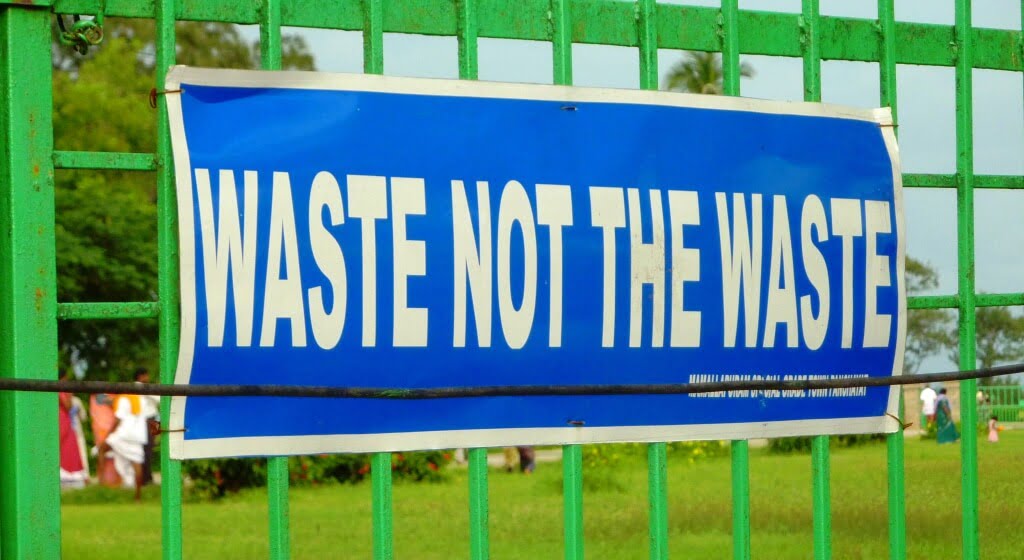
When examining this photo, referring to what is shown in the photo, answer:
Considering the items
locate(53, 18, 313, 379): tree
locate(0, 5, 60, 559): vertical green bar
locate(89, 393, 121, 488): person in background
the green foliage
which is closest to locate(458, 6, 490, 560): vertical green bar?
locate(0, 5, 60, 559): vertical green bar

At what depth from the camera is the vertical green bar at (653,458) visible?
2898 millimetres

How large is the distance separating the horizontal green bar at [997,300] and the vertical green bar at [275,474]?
1.87 metres

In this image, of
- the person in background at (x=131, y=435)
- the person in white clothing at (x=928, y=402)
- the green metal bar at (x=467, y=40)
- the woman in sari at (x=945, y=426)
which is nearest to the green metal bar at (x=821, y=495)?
the green metal bar at (x=467, y=40)

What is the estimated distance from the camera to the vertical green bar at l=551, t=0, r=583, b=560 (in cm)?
280

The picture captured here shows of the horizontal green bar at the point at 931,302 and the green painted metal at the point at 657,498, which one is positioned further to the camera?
the horizontal green bar at the point at 931,302

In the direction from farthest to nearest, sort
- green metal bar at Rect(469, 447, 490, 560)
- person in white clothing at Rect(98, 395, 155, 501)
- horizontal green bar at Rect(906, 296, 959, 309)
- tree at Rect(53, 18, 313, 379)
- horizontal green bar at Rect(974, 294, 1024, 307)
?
tree at Rect(53, 18, 313, 379) < person in white clothing at Rect(98, 395, 155, 501) < horizontal green bar at Rect(974, 294, 1024, 307) < horizontal green bar at Rect(906, 296, 959, 309) < green metal bar at Rect(469, 447, 490, 560)

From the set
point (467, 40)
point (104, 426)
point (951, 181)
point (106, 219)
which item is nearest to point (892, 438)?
point (951, 181)

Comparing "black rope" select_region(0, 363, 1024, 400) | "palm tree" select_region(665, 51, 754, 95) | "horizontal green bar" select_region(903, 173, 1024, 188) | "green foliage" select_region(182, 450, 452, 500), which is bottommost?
"green foliage" select_region(182, 450, 452, 500)

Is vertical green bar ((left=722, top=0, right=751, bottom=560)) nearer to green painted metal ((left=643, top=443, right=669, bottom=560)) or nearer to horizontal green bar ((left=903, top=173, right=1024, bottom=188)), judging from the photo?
green painted metal ((left=643, top=443, right=669, bottom=560))

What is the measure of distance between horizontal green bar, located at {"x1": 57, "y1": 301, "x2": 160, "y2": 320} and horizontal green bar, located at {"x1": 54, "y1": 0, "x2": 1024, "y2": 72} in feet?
1.90

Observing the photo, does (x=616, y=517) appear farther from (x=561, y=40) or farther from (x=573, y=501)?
(x=561, y=40)

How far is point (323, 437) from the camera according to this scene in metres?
2.62

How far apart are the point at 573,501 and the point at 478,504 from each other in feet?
0.73

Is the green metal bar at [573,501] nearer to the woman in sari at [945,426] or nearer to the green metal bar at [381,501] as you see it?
the green metal bar at [381,501]
